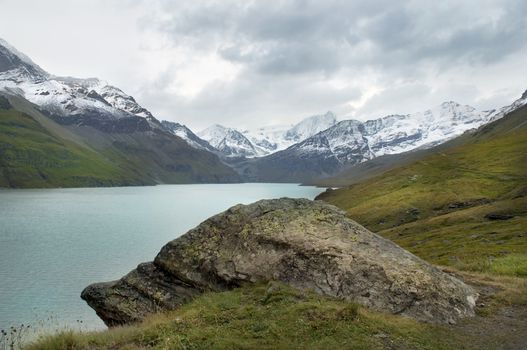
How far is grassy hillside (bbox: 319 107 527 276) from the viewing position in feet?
189

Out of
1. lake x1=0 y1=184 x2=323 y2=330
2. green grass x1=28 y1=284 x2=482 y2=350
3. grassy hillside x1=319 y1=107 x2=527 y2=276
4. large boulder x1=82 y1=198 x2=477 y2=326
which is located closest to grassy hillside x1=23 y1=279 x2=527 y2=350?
green grass x1=28 y1=284 x2=482 y2=350

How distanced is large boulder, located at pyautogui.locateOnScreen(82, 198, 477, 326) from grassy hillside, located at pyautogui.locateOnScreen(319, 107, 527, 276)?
11.8m

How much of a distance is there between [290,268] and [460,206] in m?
98.1

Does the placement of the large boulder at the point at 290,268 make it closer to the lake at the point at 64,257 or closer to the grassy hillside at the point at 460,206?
the lake at the point at 64,257

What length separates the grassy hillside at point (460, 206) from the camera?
57656 mm

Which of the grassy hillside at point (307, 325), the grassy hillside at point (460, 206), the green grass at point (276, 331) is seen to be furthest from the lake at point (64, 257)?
the grassy hillside at point (460, 206)

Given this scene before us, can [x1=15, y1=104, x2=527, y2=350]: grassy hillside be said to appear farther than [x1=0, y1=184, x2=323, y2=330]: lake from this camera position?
No

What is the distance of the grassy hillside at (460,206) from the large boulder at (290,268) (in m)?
11.8

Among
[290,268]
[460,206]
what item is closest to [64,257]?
[290,268]

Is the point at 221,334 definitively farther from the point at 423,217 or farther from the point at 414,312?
the point at 423,217

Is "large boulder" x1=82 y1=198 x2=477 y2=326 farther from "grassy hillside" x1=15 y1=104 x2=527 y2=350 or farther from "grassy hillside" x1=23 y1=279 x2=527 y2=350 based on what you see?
"grassy hillside" x1=23 y1=279 x2=527 y2=350

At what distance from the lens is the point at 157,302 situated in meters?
23.6

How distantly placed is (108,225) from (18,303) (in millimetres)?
77830

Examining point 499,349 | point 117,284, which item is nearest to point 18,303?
point 117,284
